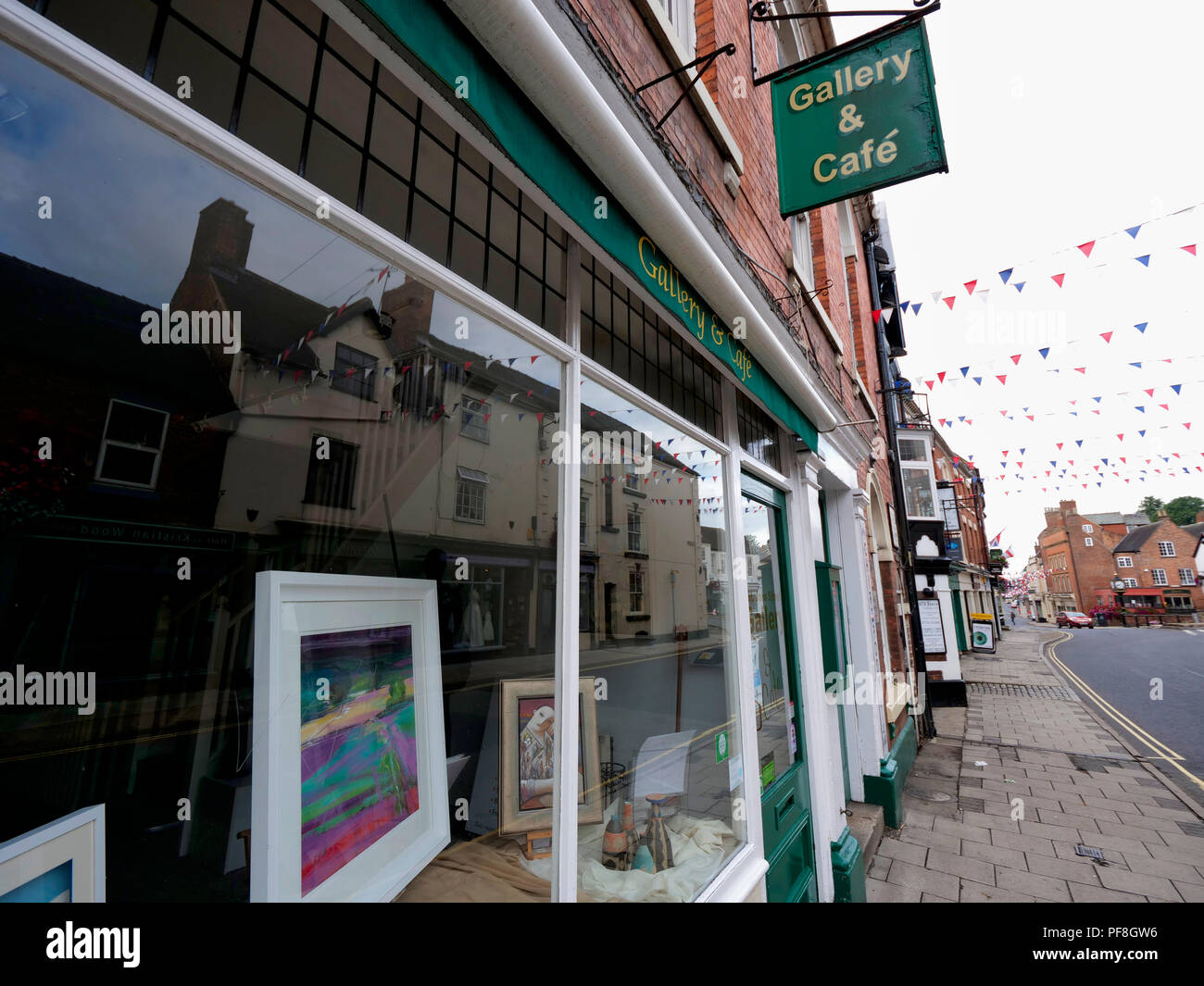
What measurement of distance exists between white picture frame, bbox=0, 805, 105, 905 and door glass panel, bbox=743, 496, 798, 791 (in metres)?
3.33

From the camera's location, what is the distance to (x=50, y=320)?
2.56 meters

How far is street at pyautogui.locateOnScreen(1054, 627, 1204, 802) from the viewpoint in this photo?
8.61 m

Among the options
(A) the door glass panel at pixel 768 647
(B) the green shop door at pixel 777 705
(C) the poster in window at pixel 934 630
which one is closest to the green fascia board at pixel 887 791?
(B) the green shop door at pixel 777 705

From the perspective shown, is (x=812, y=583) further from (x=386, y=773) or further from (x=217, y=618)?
(x=217, y=618)

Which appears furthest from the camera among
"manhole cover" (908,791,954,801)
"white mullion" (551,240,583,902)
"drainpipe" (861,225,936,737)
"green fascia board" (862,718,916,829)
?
"drainpipe" (861,225,936,737)

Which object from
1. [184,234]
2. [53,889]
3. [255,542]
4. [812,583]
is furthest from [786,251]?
[53,889]

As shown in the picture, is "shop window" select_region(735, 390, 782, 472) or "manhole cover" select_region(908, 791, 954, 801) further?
"manhole cover" select_region(908, 791, 954, 801)

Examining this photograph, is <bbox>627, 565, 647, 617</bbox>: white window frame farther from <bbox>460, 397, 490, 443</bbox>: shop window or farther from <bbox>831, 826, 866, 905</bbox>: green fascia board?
<bbox>831, 826, 866, 905</bbox>: green fascia board

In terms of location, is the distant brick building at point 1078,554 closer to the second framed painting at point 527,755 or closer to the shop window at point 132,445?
the second framed painting at point 527,755

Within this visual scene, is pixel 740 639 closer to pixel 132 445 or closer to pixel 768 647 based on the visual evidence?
pixel 768 647

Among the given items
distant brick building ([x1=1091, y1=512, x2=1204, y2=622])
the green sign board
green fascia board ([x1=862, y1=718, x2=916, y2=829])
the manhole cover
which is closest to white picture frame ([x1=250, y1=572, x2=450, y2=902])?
the green sign board

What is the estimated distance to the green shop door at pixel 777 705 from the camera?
3660 mm
